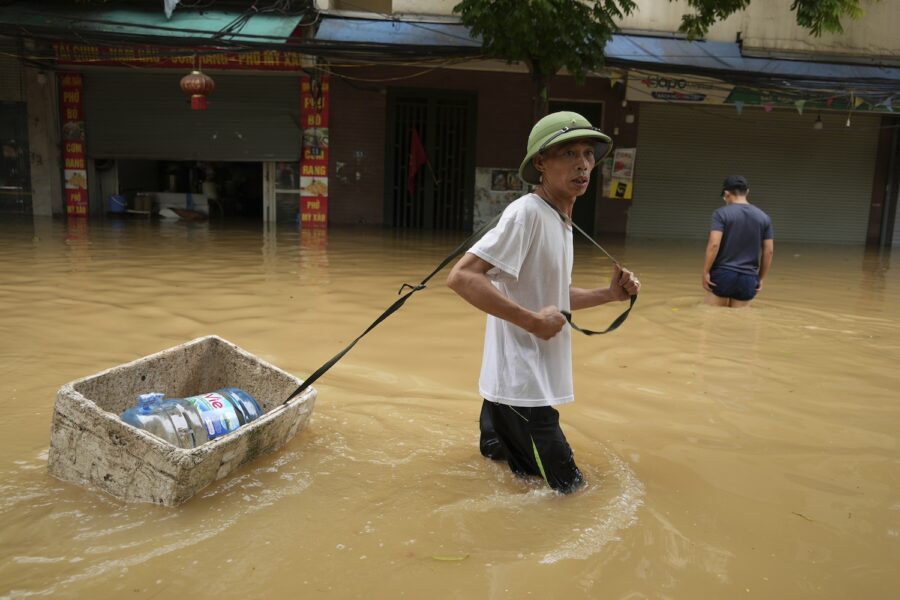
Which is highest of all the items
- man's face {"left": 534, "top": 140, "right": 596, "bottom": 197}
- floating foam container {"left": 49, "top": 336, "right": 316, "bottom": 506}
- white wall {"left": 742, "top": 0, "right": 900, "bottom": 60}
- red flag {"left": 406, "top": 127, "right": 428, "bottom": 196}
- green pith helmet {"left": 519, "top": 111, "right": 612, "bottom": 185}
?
white wall {"left": 742, "top": 0, "right": 900, "bottom": 60}

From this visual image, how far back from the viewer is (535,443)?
9.02 feet

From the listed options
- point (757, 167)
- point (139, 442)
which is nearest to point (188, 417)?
point (139, 442)

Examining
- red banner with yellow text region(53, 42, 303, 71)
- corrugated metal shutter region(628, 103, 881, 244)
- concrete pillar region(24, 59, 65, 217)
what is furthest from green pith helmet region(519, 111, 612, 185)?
concrete pillar region(24, 59, 65, 217)

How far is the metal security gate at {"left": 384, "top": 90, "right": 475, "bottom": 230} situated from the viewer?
15.0 m

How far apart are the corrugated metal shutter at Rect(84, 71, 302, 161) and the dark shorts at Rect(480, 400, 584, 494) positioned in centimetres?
1276

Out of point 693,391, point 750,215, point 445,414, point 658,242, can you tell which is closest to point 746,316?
point 750,215

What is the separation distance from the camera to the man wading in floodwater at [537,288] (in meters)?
2.49

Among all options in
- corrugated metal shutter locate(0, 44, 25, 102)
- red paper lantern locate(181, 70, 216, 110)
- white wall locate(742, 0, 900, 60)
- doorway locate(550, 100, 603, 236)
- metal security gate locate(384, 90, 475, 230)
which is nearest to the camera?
red paper lantern locate(181, 70, 216, 110)

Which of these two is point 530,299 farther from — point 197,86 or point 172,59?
point 172,59

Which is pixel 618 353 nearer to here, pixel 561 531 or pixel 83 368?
pixel 561 531

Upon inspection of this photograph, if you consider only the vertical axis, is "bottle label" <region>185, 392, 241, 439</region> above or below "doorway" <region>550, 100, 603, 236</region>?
below

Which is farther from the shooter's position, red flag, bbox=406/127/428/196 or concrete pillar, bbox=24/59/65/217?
red flag, bbox=406/127/428/196

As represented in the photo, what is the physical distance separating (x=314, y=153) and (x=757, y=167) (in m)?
9.85

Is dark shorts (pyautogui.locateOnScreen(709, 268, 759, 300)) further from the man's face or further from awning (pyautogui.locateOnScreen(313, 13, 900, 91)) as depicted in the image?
awning (pyautogui.locateOnScreen(313, 13, 900, 91))
